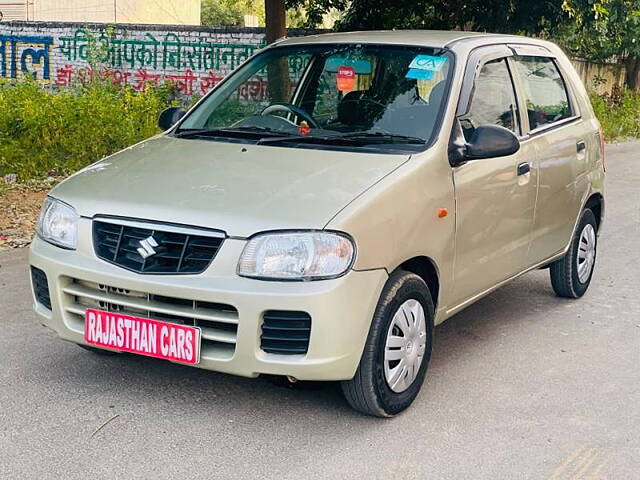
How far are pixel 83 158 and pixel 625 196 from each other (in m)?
6.51

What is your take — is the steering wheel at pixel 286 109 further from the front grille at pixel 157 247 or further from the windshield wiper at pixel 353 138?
the front grille at pixel 157 247

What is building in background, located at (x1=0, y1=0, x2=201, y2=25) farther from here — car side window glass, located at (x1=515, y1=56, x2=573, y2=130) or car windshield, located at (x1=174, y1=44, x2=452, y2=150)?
car side window glass, located at (x1=515, y1=56, x2=573, y2=130)

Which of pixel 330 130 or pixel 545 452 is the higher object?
pixel 330 130

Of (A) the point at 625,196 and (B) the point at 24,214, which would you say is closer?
(B) the point at 24,214

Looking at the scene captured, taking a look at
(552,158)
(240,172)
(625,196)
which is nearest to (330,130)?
(240,172)

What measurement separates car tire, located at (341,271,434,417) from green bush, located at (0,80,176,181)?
693 cm

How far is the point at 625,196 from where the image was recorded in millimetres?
11586

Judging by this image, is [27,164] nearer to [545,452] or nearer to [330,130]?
[330,130]

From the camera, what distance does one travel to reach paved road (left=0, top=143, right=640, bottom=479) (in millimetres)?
3889

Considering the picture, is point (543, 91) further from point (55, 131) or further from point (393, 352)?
point (55, 131)

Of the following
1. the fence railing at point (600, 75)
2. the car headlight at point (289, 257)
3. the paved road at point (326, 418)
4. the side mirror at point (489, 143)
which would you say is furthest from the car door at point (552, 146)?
the fence railing at point (600, 75)

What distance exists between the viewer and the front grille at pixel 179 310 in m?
3.98

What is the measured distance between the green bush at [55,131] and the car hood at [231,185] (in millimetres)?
5921

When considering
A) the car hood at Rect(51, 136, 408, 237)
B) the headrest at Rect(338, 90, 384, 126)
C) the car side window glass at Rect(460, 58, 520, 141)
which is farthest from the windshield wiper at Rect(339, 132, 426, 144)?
the car side window glass at Rect(460, 58, 520, 141)
